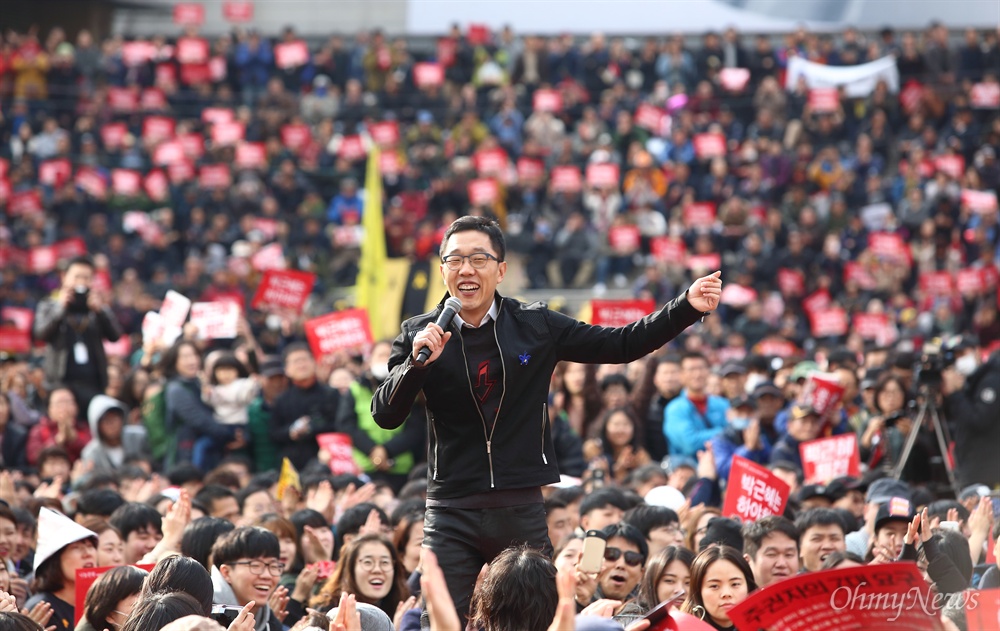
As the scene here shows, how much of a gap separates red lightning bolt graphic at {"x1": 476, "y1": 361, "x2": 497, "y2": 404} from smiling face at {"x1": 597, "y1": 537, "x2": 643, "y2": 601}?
1.90 metres

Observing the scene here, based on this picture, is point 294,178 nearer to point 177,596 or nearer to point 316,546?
point 316,546

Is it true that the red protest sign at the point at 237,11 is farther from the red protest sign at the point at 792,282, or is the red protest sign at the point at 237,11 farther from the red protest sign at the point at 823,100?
the red protest sign at the point at 792,282

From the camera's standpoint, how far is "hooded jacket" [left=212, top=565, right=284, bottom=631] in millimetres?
5855

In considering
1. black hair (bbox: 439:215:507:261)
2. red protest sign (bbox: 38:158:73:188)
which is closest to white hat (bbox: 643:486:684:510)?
black hair (bbox: 439:215:507:261)

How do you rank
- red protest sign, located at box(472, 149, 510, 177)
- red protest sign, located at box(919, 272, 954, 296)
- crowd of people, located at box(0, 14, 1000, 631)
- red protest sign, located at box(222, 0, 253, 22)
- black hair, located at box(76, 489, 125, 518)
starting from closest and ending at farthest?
crowd of people, located at box(0, 14, 1000, 631) → black hair, located at box(76, 489, 125, 518) → red protest sign, located at box(919, 272, 954, 296) → red protest sign, located at box(472, 149, 510, 177) → red protest sign, located at box(222, 0, 253, 22)

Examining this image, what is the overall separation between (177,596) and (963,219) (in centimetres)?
1625

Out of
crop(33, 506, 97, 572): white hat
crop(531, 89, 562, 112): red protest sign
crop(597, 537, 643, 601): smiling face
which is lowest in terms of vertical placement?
crop(597, 537, 643, 601): smiling face

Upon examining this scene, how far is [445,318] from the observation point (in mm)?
4629

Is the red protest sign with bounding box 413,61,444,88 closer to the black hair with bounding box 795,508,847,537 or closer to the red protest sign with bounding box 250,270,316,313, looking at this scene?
the red protest sign with bounding box 250,270,316,313

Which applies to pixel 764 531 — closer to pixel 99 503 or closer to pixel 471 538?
pixel 471 538

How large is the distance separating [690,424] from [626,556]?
3.76 meters

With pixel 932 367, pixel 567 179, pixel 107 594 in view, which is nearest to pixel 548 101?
pixel 567 179

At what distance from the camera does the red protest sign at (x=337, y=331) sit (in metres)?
12.0

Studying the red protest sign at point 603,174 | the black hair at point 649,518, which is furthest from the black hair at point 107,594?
the red protest sign at point 603,174
